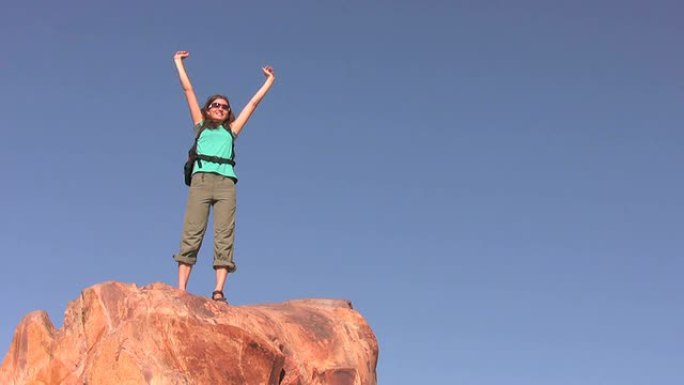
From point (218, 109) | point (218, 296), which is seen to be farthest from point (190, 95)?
point (218, 296)

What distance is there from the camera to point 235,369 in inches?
516

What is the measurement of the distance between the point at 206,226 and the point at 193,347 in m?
2.87

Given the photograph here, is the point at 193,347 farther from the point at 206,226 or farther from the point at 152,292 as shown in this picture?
the point at 206,226

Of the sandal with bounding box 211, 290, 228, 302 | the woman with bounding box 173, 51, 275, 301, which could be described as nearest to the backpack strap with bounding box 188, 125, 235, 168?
the woman with bounding box 173, 51, 275, 301

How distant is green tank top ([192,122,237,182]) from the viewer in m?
15.2

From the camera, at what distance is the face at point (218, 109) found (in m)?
15.5

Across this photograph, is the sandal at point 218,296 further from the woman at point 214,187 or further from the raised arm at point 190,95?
the raised arm at point 190,95

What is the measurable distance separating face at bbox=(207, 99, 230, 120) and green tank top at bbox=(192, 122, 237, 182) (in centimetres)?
22

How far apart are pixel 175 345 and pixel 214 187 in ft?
10.8

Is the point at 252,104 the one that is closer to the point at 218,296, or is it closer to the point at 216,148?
the point at 216,148

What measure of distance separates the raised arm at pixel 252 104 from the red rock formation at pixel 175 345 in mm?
3254

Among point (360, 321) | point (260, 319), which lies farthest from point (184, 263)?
point (360, 321)

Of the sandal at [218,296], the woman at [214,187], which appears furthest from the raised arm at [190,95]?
the sandal at [218,296]

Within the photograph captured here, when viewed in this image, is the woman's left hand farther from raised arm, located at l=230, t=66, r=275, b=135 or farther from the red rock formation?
the red rock formation
